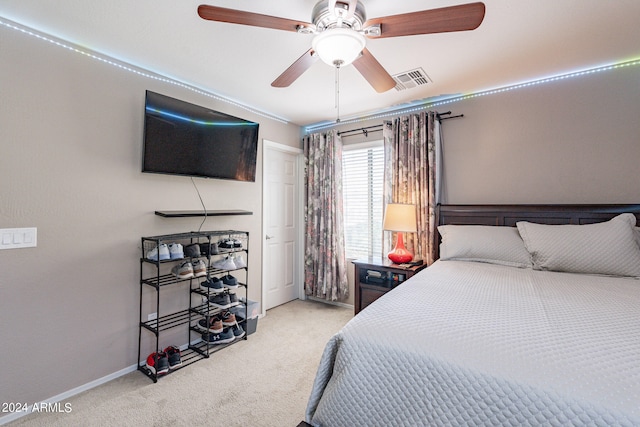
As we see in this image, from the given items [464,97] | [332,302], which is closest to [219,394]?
[332,302]

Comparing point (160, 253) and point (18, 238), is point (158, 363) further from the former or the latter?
point (18, 238)

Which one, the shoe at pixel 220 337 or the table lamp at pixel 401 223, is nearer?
the shoe at pixel 220 337

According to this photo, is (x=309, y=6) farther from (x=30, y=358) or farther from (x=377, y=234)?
(x=30, y=358)

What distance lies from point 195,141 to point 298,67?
131 centimetres

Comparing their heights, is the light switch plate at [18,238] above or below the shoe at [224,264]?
above

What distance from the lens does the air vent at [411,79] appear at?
2.48m

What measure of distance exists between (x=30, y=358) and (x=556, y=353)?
2816 mm

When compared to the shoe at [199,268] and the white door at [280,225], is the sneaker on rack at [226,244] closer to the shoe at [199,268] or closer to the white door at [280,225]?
the shoe at [199,268]

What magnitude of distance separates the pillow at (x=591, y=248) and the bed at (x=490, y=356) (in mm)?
51

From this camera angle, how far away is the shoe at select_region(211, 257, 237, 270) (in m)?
2.70

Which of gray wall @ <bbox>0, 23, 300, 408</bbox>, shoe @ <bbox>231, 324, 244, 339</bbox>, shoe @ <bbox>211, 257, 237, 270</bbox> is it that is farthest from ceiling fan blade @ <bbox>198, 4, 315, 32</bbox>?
shoe @ <bbox>231, 324, 244, 339</bbox>

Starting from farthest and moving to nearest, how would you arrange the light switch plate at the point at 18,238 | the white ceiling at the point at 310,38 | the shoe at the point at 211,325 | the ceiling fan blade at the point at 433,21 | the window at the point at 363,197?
1. the window at the point at 363,197
2. the shoe at the point at 211,325
3. the light switch plate at the point at 18,238
4. the white ceiling at the point at 310,38
5. the ceiling fan blade at the point at 433,21

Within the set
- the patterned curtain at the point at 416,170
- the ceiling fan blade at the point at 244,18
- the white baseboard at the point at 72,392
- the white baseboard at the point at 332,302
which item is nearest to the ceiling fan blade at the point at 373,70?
the ceiling fan blade at the point at 244,18

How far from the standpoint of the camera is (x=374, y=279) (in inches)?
121
